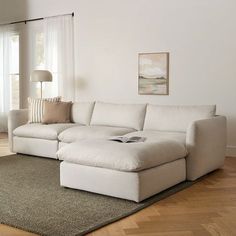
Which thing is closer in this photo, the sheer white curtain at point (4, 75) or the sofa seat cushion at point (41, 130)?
the sofa seat cushion at point (41, 130)

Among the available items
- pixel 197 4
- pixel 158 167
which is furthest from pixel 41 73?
pixel 158 167

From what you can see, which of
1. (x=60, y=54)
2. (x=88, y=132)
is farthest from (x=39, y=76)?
(x=88, y=132)

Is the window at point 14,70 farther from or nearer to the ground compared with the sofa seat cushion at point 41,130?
farther from the ground

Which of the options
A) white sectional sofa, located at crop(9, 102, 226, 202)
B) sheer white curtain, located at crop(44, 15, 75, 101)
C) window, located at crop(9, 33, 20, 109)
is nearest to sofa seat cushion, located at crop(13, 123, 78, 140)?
white sectional sofa, located at crop(9, 102, 226, 202)

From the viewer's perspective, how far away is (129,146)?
3775 mm

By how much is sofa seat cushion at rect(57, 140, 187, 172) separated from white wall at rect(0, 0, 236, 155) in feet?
6.58

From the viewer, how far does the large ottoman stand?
11.8 ft

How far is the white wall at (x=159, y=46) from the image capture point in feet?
18.8

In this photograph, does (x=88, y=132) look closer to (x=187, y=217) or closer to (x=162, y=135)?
(x=162, y=135)

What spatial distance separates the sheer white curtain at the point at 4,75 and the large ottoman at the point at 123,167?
15.9ft

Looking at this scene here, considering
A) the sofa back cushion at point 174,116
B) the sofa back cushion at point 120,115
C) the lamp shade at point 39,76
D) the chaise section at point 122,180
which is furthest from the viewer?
the lamp shade at point 39,76

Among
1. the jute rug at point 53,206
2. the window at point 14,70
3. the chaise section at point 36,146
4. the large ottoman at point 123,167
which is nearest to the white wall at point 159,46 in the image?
the window at point 14,70

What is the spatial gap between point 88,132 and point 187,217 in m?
2.28

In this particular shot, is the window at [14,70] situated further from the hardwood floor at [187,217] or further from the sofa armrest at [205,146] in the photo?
the hardwood floor at [187,217]
